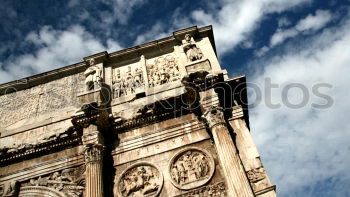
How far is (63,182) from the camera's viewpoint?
356 inches

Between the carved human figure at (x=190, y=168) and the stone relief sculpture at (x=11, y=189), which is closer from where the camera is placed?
the carved human figure at (x=190, y=168)

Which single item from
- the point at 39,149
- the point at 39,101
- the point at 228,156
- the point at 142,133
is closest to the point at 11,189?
the point at 39,149

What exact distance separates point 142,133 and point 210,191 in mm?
2441

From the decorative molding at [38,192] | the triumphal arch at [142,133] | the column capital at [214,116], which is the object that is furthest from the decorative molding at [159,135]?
the decorative molding at [38,192]

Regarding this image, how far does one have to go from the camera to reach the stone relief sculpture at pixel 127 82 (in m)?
10.7

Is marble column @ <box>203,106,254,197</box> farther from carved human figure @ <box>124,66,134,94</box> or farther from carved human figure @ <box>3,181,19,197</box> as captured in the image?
carved human figure @ <box>3,181,19,197</box>

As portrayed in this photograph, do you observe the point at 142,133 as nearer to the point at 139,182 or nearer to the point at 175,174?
the point at 139,182

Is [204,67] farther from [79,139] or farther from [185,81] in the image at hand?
[79,139]

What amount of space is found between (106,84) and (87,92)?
1.04m

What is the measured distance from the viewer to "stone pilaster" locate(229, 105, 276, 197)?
25.2ft

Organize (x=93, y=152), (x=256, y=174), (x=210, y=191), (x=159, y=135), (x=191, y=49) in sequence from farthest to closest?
(x=191, y=49)
(x=159, y=135)
(x=93, y=152)
(x=210, y=191)
(x=256, y=174)

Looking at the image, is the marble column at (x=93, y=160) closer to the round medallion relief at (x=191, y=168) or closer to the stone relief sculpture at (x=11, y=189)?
the round medallion relief at (x=191, y=168)

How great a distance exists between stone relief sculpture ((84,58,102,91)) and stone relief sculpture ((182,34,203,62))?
108 inches

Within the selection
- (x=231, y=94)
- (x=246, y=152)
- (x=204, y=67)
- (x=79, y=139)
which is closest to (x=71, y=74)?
(x=79, y=139)
